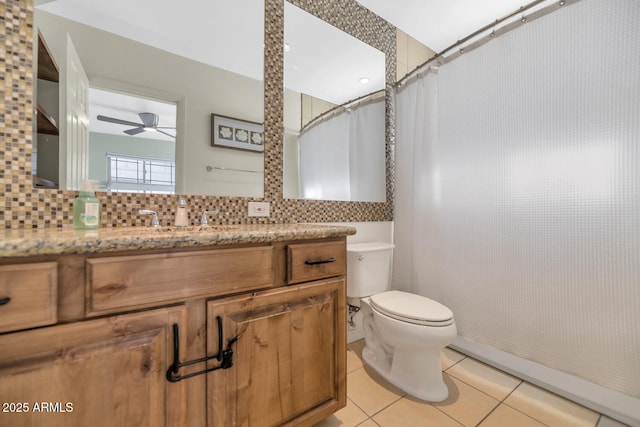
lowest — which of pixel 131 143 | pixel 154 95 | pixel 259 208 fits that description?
pixel 259 208

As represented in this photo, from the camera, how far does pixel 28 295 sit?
57 centimetres

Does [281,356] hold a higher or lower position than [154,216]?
lower

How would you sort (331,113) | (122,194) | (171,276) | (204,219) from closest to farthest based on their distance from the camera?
(171,276) → (122,194) → (204,219) → (331,113)

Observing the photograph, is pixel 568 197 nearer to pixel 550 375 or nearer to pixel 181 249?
pixel 550 375

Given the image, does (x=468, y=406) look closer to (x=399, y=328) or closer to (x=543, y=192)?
(x=399, y=328)

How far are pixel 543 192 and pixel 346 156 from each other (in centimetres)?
119

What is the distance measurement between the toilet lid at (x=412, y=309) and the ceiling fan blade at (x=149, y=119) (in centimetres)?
146

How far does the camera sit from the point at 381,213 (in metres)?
2.04

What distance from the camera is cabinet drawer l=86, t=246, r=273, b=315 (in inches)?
25.2

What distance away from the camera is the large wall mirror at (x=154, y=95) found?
3.41 ft

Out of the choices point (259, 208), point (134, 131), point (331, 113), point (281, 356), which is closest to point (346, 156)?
point (331, 113)

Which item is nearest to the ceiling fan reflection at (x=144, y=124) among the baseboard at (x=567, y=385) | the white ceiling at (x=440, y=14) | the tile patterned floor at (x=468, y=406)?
the tile patterned floor at (x=468, y=406)

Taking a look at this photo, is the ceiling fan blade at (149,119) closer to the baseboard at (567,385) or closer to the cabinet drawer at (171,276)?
the cabinet drawer at (171,276)

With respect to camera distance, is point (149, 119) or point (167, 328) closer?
point (167, 328)
